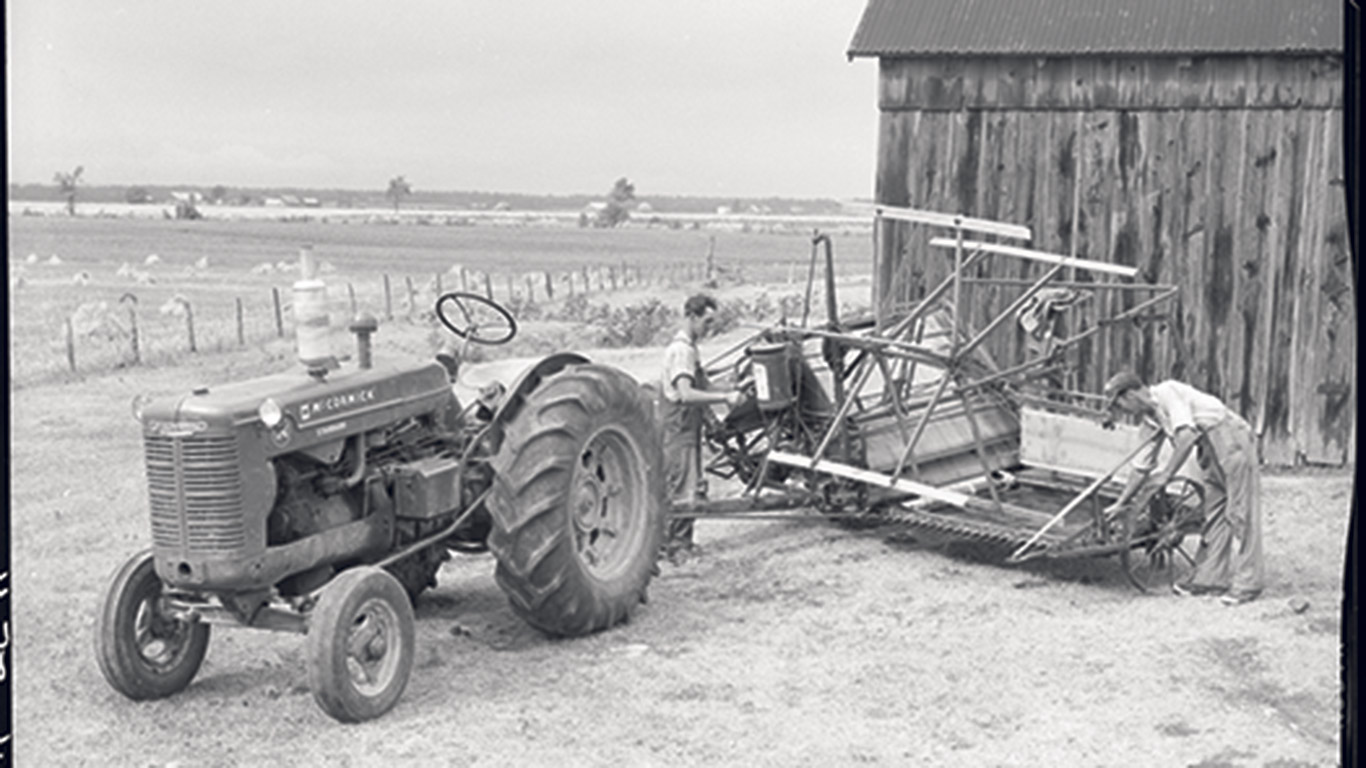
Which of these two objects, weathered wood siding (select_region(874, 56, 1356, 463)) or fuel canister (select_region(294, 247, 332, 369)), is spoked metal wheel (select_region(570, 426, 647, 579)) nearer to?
fuel canister (select_region(294, 247, 332, 369))

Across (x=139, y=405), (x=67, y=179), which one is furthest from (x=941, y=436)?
(x=139, y=405)

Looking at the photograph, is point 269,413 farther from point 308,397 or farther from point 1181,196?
point 1181,196

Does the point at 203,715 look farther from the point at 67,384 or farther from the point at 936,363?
the point at 67,384

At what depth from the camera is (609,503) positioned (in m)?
8.59

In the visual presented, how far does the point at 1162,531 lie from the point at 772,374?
270 cm

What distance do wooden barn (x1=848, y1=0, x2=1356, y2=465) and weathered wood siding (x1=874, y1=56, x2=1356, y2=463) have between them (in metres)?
0.02

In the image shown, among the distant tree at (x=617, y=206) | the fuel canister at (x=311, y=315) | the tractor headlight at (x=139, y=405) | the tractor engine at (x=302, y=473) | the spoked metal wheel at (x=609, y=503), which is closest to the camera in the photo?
the fuel canister at (x=311, y=315)

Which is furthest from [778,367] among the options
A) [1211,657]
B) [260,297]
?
[260,297]

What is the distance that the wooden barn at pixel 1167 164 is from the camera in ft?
41.9

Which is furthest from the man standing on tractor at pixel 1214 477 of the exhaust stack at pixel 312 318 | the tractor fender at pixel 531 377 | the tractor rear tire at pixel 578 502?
the exhaust stack at pixel 312 318

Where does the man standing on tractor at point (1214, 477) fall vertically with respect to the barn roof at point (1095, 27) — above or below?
below

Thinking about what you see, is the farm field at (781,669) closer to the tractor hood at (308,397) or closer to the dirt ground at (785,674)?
the dirt ground at (785,674)

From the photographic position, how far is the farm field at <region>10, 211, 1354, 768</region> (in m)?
6.65

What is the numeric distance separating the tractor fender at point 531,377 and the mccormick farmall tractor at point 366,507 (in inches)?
0.6
